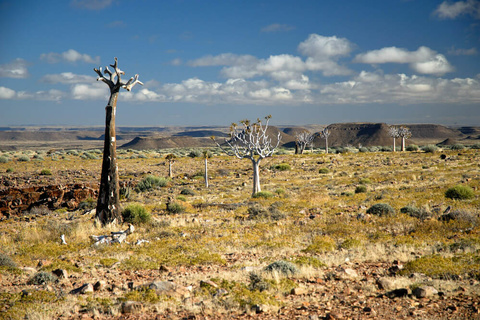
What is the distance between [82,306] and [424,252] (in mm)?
7659

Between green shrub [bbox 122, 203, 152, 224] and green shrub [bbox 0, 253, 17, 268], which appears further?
green shrub [bbox 122, 203, 152, 224]

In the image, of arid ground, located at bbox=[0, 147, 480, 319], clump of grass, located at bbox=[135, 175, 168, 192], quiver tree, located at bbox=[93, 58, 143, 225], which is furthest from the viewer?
clump of grass, located at bbox=[135, 175, 168, 192]

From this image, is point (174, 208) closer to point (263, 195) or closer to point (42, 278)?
point (263, 195)

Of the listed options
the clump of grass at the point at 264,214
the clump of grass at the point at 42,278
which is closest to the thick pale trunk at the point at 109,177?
the clump of grass at the point at 42,278

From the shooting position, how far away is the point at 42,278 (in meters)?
6.95

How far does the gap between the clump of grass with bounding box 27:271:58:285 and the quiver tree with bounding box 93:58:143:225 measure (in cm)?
523

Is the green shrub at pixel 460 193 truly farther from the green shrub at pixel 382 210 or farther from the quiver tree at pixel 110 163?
the quiver tree at pixel 110 163

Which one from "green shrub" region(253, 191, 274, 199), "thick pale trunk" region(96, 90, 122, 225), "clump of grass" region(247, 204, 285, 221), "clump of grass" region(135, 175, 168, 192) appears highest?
"thick pale trunk" region(96, 90, 122, 225)

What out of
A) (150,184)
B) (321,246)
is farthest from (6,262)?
(150,184)

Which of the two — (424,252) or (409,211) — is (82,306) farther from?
(409,211)

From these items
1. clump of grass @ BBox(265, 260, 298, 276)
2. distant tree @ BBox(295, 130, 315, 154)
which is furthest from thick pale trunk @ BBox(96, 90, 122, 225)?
distant tree @ BBox(295, 130, 315, 154)

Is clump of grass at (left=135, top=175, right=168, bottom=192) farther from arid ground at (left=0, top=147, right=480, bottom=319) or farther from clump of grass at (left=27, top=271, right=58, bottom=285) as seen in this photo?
clump of grass at (left=27, top=271, right=58, bottom=285)

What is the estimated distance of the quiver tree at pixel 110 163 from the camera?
12.1 metres

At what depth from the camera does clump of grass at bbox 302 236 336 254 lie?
918 centimetres
